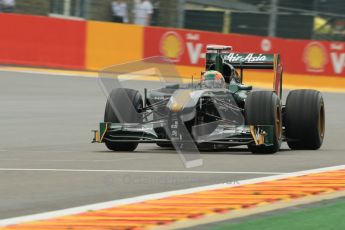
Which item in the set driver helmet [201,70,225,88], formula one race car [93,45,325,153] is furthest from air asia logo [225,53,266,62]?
driver helmet [201,70,225,88]

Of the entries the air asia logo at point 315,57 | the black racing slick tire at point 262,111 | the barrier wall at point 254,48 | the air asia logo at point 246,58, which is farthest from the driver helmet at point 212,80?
the air asia logo at point 315,57

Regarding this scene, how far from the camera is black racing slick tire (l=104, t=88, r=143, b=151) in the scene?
13688 millimetres

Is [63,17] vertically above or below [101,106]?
above

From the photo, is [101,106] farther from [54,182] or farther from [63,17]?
[54,182]

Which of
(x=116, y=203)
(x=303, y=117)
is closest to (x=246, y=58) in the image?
(x=303, y=117)

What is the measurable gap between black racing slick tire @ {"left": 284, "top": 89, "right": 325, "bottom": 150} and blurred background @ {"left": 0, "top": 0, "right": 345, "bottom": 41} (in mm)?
14885

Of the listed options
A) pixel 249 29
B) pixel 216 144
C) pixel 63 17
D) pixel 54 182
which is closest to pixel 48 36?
pixel 63 17

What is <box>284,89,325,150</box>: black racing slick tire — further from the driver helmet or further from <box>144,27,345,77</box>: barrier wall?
<box>144,27,345,77</box>: barrier wall

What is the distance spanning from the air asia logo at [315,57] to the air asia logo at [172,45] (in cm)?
372

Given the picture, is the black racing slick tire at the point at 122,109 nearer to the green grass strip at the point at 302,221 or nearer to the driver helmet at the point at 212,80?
the driver helmet at the point at 212,80

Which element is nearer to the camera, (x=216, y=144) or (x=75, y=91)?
(x=216, y=144)

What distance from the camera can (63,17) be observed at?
28875mm

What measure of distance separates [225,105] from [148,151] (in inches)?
53.3

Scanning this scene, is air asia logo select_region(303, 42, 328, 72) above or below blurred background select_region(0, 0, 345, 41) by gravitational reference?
below
